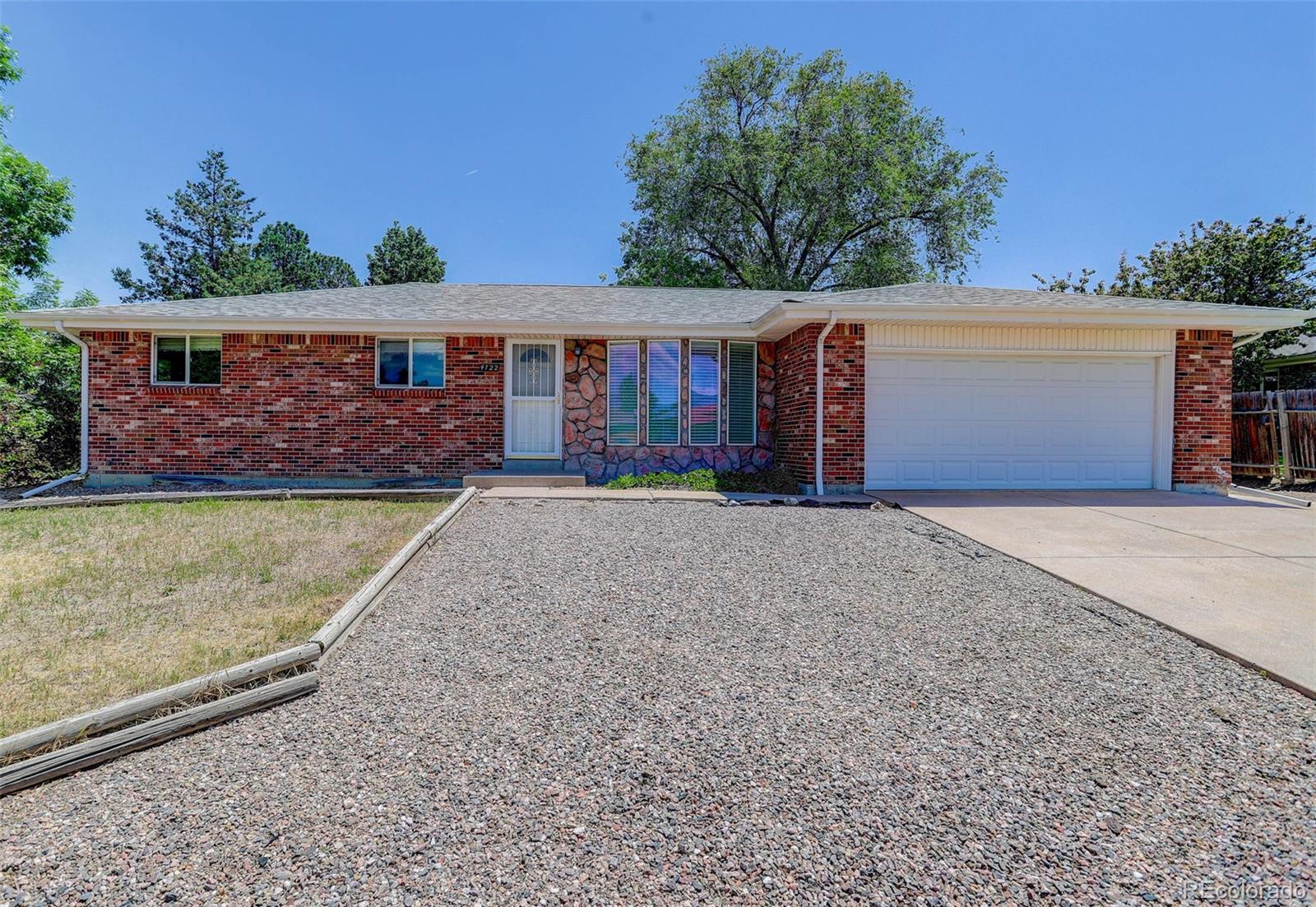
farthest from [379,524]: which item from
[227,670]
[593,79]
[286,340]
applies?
[593,79]

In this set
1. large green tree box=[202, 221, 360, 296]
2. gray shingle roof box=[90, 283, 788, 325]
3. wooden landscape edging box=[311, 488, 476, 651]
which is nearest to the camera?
wooden landscape edging box=[311, 488, 476, 651]

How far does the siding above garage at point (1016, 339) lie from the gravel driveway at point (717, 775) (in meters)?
5.92

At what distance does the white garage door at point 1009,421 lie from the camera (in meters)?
9.51

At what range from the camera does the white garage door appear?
9.51 metres

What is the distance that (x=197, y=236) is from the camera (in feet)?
107

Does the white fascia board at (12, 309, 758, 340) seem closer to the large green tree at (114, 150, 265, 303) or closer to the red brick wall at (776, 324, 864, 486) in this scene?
the red brick wall at (776, 324, 864, 486)

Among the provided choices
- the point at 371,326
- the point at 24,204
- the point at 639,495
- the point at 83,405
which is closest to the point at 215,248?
the point at 24,204

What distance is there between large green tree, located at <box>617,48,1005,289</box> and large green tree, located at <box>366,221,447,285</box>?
45.7 ft

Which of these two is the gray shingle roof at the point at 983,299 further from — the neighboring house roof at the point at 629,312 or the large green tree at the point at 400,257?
the large green tree at the point at 400,257

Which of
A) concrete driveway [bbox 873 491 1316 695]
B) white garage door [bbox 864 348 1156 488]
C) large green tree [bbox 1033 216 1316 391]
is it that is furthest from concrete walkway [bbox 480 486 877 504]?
large green tree [bbox 1033 216 1316 391]

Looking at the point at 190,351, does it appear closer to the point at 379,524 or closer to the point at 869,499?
the point at 379,524

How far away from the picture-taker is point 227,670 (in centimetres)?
299

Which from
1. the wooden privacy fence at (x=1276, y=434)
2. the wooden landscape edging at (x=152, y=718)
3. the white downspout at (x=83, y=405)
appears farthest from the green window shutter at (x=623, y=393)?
the wooden privacy fence at (x=1276, y=434)

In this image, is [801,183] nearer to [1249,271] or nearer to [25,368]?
[1249,271]
